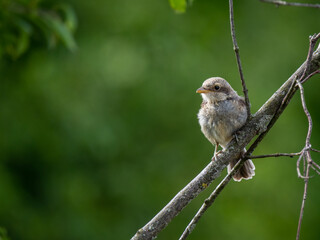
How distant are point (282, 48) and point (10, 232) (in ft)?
21.1

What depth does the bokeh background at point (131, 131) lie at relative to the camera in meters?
10.2

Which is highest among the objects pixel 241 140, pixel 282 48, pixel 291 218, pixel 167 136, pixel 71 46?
pixel 71 46

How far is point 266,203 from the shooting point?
1050cm

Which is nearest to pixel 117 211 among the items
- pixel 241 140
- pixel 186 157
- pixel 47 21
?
pixel 186 157

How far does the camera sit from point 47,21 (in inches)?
179

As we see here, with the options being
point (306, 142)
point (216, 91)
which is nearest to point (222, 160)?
point (306, 142)

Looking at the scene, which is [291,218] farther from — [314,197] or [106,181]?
[106,181]

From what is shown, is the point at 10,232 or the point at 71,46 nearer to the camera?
the point at 71,46

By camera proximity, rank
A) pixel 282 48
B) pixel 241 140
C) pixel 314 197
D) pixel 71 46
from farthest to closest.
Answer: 1. pixel 282 48
2. pixel 314 197
3. pixel 71 46
4. pixel 241 140

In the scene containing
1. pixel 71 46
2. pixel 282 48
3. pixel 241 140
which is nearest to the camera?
pixel 241 140

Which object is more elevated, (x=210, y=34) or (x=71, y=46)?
(x=71, y=46)

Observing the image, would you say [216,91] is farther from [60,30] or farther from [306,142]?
[306,142]

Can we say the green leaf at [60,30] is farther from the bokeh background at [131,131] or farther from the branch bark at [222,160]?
the bokeh background at [131,131]

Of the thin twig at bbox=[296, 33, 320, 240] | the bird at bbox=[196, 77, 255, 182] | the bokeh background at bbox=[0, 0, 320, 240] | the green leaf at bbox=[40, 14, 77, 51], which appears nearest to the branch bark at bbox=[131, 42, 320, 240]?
the thin twig at bbox=[296, 33, 320, 240]
